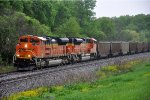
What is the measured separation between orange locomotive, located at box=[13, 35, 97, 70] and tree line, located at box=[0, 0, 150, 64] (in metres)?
2.95

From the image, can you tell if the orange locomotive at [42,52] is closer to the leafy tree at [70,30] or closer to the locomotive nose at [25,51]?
the locomotive nose at [25,51]

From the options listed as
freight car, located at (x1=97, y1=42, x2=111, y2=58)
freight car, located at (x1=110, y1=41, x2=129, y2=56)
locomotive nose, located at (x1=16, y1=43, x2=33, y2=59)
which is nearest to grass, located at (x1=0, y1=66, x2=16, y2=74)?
locomotive nose, located at (x1=16, y1=43, x2=33, y2=59)

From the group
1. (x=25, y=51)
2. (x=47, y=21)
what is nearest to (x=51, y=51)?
(x=25, y=51)

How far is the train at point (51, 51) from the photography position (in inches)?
1437

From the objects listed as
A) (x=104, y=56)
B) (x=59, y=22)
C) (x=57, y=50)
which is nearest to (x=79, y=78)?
(x=57, y=50)

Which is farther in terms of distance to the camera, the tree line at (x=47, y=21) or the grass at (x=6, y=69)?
the tree line at (x=47, y=21)

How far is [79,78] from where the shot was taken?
92.5 feet

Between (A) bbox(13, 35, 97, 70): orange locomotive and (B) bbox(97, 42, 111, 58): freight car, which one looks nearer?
(A) bbox(13, 35, 97, 70): orange locomotive

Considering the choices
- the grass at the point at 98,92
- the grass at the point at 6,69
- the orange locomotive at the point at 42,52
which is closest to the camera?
the grass at the point at 98,92

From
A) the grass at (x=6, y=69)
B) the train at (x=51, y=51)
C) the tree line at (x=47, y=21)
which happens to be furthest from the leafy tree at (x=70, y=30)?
the grass at (x=6, y=69)

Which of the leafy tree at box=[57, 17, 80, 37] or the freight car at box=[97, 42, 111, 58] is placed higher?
the leafy tree at box=[57, 17, 80, 37]

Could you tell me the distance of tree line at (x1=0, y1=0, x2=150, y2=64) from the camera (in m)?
40.0

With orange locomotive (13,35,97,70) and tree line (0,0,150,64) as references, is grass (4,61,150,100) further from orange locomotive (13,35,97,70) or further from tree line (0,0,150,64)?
tree line (0,0,150,64)

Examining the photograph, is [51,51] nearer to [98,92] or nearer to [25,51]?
[25,51]
